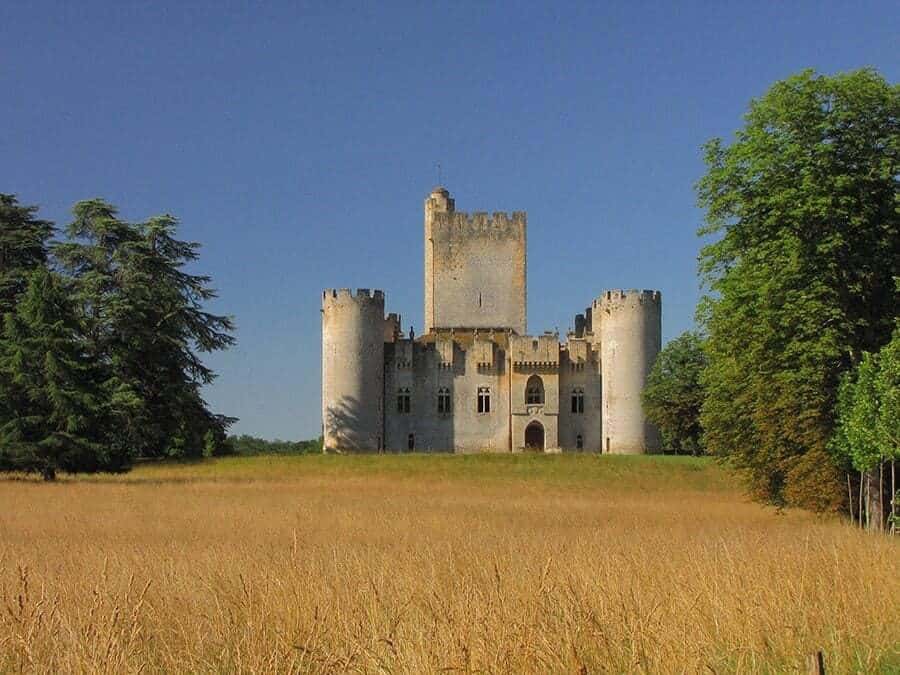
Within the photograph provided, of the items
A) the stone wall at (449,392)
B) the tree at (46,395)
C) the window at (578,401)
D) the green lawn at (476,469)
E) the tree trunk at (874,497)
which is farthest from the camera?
the window at (578,401)

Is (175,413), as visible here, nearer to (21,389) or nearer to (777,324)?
(21,389)

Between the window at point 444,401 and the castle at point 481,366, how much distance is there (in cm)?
5

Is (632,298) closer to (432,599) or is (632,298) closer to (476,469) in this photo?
(476,469)

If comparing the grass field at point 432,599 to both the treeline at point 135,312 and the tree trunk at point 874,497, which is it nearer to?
the tree trunk at point 874,497

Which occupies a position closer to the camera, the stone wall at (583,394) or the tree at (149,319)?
the tree at (149,319)

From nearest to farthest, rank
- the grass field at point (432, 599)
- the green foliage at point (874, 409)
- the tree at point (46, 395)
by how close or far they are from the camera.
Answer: the grass field at point (432, 599)
the green foliage at point (874, 409)
the tree at point (46, 395)

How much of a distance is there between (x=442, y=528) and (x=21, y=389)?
69.2 feet

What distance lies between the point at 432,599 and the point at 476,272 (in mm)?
53119

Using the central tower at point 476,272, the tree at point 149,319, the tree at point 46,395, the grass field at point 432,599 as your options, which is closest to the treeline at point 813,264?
the grass field at point 432,599

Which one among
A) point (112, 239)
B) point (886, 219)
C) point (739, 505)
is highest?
point (112, 239)

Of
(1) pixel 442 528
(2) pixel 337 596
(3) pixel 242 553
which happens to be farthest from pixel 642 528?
(2) pixel 337 596

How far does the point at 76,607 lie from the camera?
26.1 feet

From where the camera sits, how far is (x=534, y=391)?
56.6 meters

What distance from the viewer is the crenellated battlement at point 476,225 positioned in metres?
61.4
